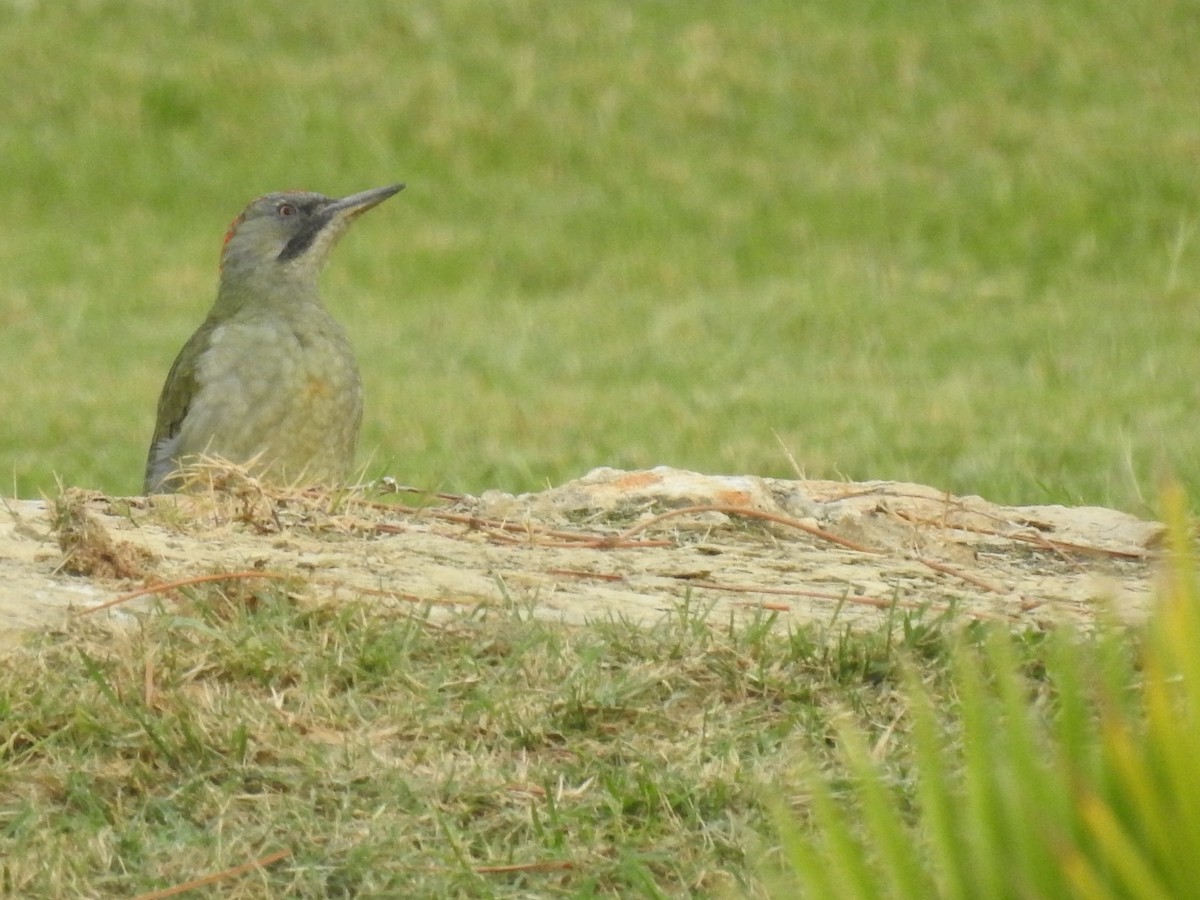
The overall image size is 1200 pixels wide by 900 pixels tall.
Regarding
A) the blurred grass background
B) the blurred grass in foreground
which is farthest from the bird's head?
the blurred grass in foreground

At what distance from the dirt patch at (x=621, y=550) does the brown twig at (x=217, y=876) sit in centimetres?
80

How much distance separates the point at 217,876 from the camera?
326 cm

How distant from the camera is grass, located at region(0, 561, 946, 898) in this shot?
3.33m

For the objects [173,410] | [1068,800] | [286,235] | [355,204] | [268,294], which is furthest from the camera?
[355,204]

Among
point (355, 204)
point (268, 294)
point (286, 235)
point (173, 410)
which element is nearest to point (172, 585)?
point (173, 410)

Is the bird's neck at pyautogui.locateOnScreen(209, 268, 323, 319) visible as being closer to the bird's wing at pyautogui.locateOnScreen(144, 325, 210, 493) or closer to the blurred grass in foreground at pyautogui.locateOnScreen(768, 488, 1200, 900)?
the bird's wing at pyautogui.locateOnScreen(144, 325, 210, 493)

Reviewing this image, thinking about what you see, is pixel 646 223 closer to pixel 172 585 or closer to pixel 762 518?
pixel 762 518

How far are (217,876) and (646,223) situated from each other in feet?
34.6

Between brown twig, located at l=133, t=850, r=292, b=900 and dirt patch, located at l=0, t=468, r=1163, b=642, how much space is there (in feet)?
2.62

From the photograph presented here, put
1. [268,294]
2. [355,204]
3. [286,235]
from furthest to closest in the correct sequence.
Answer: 1. [355,204]
2. [286,235]
3. [268,294]

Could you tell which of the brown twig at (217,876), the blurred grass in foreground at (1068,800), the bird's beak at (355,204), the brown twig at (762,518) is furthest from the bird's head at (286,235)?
the blurred grass in foreground at (1068,800)

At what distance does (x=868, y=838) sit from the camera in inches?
125

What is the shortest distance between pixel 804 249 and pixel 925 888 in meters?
11.3

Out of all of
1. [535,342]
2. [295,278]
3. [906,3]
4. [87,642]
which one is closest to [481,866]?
[87,642]
